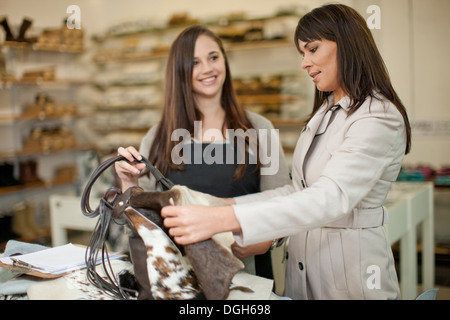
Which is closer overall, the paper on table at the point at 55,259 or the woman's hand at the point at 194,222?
the woman's hand at the point at 194,222

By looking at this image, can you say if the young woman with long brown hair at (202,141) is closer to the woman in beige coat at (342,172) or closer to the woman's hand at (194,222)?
the woman in beige coat at (342,172)

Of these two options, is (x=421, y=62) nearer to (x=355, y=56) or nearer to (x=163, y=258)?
(x=355, y=56)

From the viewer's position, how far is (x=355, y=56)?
1.31 metres

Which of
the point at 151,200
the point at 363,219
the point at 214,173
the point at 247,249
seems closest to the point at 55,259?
the point at 151,200

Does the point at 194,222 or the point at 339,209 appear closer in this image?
the point at 194,222

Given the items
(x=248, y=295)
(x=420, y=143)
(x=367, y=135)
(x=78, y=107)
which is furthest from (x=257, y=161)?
(x=78, y=107)

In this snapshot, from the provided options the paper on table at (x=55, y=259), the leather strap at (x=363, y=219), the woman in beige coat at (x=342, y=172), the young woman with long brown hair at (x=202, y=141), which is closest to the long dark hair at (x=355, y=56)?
the woman in beige coat at (x=342, y=172)

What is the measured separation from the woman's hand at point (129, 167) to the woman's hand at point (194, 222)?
39 centimetres

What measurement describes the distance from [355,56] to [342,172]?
39 cm

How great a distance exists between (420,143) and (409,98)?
1.63ft

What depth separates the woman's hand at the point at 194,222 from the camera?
1.00 meters

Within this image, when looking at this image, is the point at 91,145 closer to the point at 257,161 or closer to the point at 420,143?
the point at 420,143

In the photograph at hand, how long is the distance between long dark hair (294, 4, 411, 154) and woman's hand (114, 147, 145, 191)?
2.15 ft

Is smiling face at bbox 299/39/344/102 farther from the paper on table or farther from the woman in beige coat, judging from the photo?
the paper on table
